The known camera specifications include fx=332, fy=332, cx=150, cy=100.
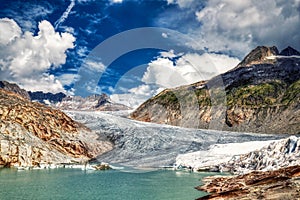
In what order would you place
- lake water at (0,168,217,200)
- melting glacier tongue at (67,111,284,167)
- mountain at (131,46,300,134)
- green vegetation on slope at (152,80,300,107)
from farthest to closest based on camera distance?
green vegetation on slope at (152,80,300,107), mountain at (131,46,300,134), melting glacier tongue at (67,111,284,167), lake water at (0,168,217,200)

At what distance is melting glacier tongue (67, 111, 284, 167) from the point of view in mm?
62938

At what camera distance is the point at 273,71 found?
162 m

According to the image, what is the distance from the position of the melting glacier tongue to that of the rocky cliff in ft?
13.0

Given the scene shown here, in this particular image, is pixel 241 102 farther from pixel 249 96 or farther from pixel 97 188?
pixel 97 188

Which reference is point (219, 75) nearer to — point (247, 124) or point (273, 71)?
point (273, 71)

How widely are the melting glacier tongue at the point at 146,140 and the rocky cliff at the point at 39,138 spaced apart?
395 cm

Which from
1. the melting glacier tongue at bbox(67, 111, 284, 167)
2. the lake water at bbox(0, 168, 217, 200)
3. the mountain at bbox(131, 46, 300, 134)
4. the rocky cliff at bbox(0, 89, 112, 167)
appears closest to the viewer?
the lake water at bbox(0, 168, 217, 200)

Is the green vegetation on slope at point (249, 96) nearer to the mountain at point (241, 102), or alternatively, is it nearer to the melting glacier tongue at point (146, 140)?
the mountain at point (241, 102)

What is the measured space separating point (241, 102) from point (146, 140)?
85710 millimetres

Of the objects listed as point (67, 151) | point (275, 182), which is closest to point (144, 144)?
point (67, 151)

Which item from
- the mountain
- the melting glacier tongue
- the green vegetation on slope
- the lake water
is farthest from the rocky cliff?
the green vegetation on slope

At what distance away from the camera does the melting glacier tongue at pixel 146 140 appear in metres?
62.9

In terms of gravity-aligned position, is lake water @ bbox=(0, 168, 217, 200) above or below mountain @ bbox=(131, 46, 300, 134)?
below

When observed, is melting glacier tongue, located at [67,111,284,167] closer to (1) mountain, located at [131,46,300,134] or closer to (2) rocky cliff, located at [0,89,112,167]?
(2) rocky cliff, located at [0,89,112,167]
